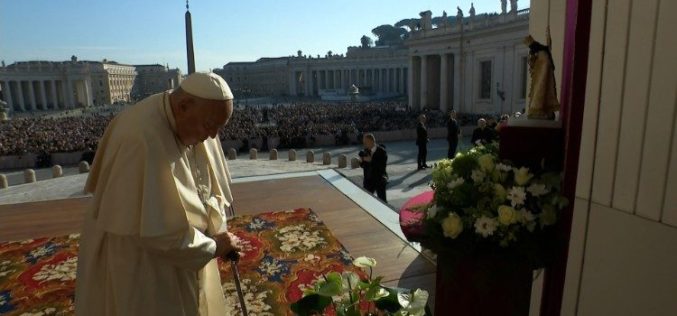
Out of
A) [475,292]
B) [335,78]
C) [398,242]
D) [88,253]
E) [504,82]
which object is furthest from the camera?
[335,78]

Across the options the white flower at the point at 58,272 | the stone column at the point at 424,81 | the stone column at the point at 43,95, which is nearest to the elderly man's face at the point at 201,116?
the white flower at the point at 58,272

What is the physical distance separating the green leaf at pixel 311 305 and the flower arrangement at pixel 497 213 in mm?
1003

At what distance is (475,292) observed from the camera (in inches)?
98.0

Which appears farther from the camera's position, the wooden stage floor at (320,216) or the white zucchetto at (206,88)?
the wooden stage floor at (320,216)

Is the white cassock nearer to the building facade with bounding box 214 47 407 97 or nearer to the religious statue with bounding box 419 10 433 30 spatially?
the religious statue with bounding box 419 10 433 30

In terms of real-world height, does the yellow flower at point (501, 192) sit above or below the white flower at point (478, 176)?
below

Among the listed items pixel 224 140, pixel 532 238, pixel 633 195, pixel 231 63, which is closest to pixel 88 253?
pixel 532 238

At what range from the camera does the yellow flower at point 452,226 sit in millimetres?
2153

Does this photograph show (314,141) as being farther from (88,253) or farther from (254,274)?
(88,253)

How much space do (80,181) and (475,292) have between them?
1174 centimetres

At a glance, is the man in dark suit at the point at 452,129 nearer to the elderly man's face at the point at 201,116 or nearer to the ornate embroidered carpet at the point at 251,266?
the ornate embroidered carpet at the point at 251,266

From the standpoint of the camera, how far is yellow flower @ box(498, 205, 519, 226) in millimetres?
2082

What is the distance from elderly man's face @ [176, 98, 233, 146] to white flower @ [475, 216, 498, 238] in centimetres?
139

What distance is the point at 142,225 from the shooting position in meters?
1.87
